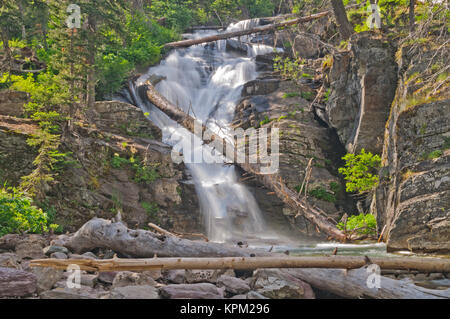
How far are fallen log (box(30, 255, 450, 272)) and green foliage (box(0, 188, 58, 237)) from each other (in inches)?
115

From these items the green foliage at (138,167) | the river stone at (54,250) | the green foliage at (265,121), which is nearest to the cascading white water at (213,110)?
the green foliage at (265,121)

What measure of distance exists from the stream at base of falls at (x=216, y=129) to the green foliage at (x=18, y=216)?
20.6 feet

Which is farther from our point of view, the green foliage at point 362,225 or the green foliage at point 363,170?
the green foliage at point 363,170

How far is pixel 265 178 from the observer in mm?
13891

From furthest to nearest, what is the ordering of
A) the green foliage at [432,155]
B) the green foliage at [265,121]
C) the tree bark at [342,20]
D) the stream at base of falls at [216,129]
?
1. the green foliage at [265,121]
2. the tree bark at [342,20]
3. the stream at base of falls at [216,129]
4. the green foliage at [432,155]

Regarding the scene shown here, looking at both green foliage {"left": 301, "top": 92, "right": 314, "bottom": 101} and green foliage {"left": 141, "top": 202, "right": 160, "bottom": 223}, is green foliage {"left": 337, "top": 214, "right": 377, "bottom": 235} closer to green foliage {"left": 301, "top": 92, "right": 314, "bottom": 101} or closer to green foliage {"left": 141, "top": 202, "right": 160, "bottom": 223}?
green foliage {"left": 141, "top": 202, "right": 160, "bottom": 223}

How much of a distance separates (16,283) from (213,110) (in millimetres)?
16620

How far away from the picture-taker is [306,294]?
216 inches

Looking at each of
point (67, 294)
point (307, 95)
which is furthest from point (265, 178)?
point (67, 294)

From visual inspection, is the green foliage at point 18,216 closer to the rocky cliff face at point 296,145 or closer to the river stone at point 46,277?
the river stone at point 46,277

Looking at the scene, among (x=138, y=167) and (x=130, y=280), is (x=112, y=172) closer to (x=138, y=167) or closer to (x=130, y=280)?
(x=138, y=167)

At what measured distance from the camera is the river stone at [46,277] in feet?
17.4
